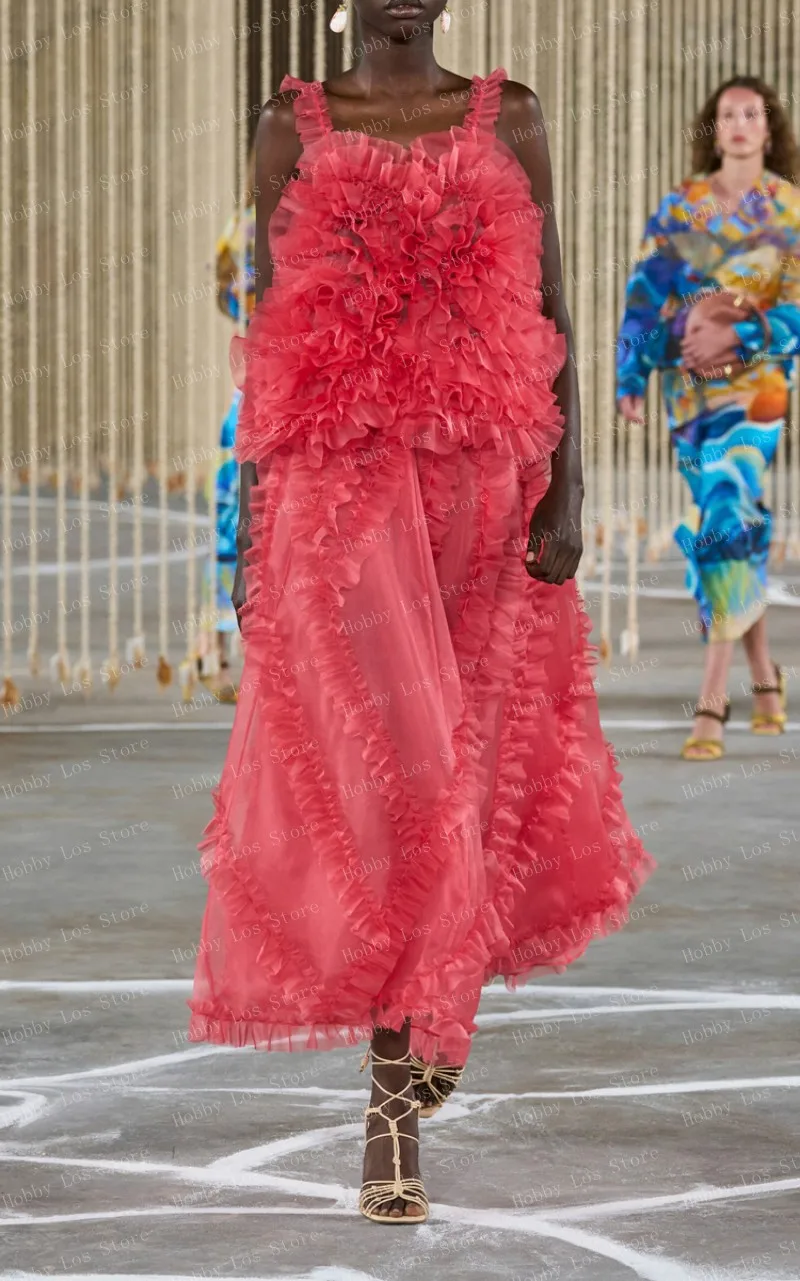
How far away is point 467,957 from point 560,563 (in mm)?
525

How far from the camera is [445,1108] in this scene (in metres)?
3.29

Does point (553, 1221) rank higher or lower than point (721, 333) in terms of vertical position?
lower

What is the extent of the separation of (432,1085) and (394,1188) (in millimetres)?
414

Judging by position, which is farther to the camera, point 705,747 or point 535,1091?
point 705,747

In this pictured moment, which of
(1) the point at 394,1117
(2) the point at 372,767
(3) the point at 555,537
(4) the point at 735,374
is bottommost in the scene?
(1) the point at 394,1117

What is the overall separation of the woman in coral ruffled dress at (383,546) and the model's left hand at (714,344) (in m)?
3.21

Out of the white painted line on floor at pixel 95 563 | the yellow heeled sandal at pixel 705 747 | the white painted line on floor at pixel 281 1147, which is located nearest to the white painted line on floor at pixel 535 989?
the white painted line on floor at pixel 281 1147

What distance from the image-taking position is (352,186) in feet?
9.57

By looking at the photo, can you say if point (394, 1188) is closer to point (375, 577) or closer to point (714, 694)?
point (375, 577)

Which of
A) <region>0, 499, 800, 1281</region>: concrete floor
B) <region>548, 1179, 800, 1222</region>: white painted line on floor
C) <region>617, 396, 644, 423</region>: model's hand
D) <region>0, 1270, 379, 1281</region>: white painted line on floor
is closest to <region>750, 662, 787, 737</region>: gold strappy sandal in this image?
<region>617, 396, 644, 423</region>: model's hand

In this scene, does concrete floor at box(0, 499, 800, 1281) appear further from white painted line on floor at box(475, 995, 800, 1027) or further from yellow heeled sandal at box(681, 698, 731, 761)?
yellow heeled sandal at box(681, 698, 731, 761)

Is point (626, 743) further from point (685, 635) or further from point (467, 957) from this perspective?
point (467, 957)

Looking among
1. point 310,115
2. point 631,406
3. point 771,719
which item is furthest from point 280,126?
point 771,719

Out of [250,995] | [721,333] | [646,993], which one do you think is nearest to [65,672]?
[721,333]
